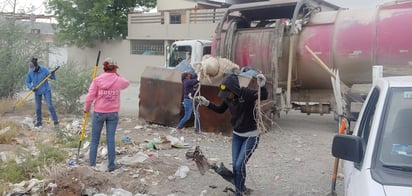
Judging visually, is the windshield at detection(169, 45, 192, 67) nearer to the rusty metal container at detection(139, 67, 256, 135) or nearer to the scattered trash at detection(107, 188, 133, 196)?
the rusty metal container at detection(139, 67, 256, 135)

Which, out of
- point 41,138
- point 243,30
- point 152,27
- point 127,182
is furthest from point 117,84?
point 152,27

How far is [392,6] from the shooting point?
368 inches

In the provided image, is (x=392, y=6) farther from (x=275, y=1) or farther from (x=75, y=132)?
(x=75, y=132)

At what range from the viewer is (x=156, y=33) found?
26969 millimetres

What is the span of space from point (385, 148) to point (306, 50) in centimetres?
749

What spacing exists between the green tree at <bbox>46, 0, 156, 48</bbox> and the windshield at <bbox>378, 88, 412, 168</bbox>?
84.5ft

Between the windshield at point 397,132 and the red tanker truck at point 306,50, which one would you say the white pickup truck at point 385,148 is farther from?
the red tanker truck at point 306,50

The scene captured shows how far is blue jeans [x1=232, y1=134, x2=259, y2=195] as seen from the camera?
514 centimetres

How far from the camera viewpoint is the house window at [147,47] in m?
27.4

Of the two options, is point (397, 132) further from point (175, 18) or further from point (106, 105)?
point (175, 18)

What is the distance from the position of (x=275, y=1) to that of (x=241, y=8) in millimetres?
841

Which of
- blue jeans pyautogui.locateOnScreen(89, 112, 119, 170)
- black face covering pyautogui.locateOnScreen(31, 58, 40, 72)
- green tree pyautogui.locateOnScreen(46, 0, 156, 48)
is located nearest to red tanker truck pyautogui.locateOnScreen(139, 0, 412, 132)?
black face covering pyautogui.locateOnScreen(31, 58, 40, 72)

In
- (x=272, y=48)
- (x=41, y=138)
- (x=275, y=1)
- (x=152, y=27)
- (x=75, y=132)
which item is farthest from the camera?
(x=152, y=27)

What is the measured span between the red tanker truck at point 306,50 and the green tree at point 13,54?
4.85 m
